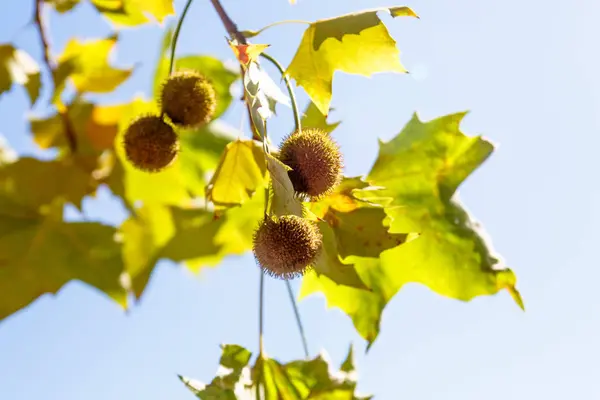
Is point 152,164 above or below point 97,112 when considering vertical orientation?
below

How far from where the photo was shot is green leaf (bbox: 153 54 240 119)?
2.51 meters

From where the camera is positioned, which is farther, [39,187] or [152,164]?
[39,187]

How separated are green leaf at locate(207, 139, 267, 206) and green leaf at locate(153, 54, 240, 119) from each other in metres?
0.79

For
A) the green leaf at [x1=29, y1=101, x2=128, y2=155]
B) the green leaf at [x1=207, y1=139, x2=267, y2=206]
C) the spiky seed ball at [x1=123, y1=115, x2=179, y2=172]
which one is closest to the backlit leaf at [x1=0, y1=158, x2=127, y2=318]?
the green leaf at [x1=29, y1=101, x2=128, y2=155]

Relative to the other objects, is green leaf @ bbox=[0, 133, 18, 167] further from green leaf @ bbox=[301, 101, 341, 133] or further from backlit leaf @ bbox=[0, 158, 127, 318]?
green leaf @ bbox=[301, 101, 341, 133]

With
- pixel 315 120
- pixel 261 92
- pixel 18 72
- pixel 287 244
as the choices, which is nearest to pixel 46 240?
pixel 18 72

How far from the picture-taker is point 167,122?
206 cm

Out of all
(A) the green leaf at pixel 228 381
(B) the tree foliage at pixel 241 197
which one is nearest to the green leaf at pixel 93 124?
(B) the tree foliage at pixel 241 197

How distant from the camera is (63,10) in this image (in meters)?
2.55

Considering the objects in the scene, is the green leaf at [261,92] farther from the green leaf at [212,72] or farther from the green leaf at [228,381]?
the green leaf at [212,72]

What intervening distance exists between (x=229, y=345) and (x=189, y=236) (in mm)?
732

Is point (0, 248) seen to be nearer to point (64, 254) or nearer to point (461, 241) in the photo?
point (64, 254)

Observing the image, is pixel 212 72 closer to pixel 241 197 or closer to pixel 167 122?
pixel 167 122

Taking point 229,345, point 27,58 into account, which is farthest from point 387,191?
point 27,58
